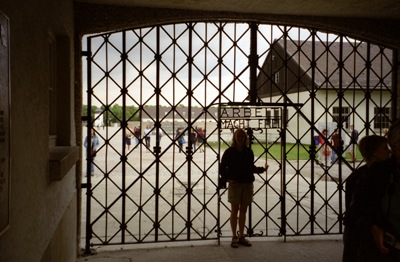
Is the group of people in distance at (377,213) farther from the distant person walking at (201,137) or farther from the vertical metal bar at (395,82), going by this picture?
the vertical metal bar at (395,82)

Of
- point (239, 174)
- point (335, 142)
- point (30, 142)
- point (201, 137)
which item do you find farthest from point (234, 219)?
point (335, 142)

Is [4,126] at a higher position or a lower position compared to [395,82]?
lower

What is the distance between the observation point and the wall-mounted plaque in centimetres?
131

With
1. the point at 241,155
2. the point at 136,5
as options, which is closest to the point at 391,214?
the point at 241,155

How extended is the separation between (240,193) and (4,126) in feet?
12.8

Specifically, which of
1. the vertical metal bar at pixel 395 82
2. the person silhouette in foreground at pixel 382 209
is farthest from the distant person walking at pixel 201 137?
the vertical metal bar at pixel 395 82

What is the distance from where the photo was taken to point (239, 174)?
16.1 feet

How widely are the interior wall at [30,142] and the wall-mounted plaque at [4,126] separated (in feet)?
0.32

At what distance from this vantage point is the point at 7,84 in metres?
1.40

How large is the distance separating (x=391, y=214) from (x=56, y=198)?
7.50 ft

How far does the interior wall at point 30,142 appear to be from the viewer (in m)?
1.60

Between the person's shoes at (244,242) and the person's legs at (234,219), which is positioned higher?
the person's legs at (234,219)

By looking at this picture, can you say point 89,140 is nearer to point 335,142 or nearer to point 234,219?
point 234,219

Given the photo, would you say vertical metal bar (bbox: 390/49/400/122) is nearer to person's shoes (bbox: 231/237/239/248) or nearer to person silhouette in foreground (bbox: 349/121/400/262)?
person's shoes (bbox: 231/237/239/248)
